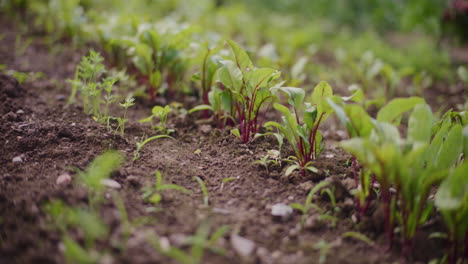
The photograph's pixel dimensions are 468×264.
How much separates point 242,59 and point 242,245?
1.05 meters

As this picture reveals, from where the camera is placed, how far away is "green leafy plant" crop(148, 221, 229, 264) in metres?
1.22

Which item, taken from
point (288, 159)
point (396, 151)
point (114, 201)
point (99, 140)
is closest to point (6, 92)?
point (99, 140)

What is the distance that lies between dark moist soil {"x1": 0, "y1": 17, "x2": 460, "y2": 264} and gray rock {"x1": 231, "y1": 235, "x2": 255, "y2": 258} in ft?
0.06

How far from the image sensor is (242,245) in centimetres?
142

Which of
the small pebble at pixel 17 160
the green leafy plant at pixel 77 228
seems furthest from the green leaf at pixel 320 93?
the small pebble at pixel 17 160

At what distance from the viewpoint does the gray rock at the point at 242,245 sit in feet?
4.55

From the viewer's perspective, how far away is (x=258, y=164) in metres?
1.95

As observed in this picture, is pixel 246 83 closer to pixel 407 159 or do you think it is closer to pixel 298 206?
pixel 298 206

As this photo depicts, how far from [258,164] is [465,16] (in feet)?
11.5

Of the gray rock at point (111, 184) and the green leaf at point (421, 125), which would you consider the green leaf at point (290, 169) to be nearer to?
the green leaf at point (421, 125)

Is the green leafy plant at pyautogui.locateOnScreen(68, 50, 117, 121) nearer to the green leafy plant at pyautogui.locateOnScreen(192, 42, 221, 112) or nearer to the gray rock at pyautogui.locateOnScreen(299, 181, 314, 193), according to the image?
the green leafy plant at pyautogui.locateOnScreen(192, 42, 221, 112)

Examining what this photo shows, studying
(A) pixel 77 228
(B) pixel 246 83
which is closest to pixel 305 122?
(B) pixel 246 83

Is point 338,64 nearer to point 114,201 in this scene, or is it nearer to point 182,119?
point 182,119

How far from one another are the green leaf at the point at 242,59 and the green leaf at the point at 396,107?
762mm
